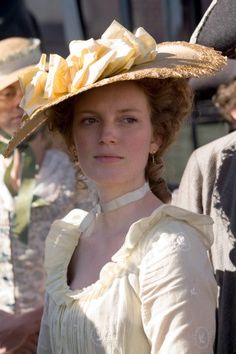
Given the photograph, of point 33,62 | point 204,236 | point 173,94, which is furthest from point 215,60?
point 33,62

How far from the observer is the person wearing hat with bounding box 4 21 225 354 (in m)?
1.88

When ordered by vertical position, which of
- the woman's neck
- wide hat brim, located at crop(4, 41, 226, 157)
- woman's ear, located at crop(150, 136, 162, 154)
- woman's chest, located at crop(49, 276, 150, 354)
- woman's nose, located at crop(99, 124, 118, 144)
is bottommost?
woman's chest, located at crop(49, 276, 150, 354)

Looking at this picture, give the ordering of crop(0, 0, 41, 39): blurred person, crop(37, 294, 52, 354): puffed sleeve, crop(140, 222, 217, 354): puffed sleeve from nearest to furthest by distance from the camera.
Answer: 1. crop(140, 222, 217, 354): puffed sleeve
2. crop(37, 294, 52, 354): puffed sleeve
3. crop(0, 0, 41, 39): blurred person

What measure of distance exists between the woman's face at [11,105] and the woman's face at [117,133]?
4.73 ft

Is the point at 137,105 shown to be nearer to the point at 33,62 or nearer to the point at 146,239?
the point at 146,239

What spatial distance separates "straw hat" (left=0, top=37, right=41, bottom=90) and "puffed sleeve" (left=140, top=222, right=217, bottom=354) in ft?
5.54

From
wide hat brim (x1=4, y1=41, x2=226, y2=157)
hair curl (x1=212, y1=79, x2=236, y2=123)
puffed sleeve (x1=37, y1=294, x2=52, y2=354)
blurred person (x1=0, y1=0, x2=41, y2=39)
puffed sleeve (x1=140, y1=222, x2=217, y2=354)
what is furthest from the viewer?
blurred person (x1=0, y1=0, x2=41, y2=39)

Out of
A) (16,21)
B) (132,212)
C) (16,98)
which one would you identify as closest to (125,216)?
(132,212)

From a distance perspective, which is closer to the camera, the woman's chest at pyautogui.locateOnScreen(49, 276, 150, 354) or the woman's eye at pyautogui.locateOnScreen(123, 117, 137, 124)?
the woman's chest at pyautogui.locateOnScreen(49, 276, 150, 354)

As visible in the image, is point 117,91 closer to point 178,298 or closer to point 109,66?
point 109,66

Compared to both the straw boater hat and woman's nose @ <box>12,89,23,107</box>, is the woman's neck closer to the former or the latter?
the straw boater hat

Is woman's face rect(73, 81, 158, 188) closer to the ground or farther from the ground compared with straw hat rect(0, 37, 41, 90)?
farther from the ground

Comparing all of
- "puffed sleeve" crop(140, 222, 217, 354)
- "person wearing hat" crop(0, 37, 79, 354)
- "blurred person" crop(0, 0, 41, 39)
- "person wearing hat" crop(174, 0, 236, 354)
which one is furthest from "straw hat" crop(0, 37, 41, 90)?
"blurred person" crop(0, 0, 41, 39)

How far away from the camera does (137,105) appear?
207 centimetres
